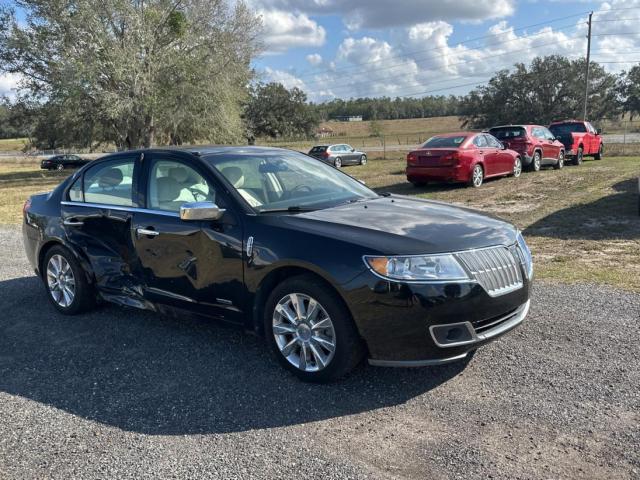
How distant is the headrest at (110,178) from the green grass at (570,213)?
4646mm

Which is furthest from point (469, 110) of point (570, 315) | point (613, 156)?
point (570, 315)

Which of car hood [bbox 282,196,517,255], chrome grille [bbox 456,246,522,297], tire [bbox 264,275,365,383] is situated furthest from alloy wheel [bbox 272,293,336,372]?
chrome grille [bbox 456,246,522,297]

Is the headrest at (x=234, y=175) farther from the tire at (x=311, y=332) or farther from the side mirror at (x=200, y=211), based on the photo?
the tire at (x=311, y=332)

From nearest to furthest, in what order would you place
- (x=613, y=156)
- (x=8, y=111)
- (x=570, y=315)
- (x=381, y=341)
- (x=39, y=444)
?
(x=39, y=444) < (x=381, y=341) < (x=570, y=315) < (x=613, y=156) < (x=8, y=111)

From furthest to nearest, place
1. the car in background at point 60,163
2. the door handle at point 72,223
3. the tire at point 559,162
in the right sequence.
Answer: the car in background at point 60,163
the tire at point 559,162
the door handle at point 72,223

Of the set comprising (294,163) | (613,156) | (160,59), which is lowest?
(613,156)

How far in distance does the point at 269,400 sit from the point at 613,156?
25.9 m

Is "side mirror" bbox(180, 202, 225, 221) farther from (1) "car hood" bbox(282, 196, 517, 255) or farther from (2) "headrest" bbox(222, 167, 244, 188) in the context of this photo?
(1) "car hood" bbox(282, 196, 517, 255)

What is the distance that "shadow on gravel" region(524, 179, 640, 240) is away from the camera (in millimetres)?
8724

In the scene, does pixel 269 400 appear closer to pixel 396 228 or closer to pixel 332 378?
pixel 332 378

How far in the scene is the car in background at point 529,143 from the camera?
1769cm

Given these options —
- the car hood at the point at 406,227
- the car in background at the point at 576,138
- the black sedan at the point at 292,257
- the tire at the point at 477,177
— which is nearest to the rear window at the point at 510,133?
the tire at the point at 477,177

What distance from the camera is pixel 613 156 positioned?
→ 25.0 m

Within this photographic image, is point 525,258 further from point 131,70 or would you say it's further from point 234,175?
point 131,70
